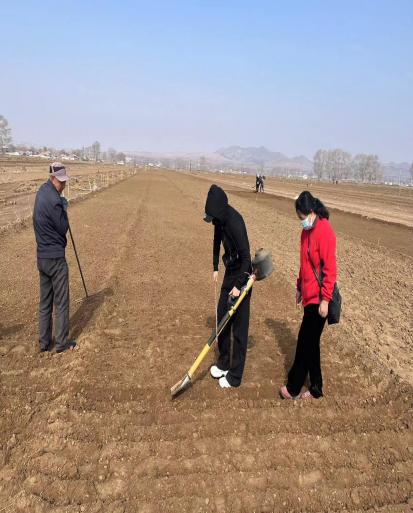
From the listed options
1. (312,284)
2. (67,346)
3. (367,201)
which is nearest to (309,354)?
(312,284)

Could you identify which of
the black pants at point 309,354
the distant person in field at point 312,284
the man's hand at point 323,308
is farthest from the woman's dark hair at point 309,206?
the black pants at point 309,354

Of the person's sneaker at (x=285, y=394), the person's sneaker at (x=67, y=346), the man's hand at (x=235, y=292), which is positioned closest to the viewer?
the man's hand at (x=235, y=292)

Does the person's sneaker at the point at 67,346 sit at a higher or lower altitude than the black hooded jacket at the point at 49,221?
lower

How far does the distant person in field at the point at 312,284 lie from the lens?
3738mm

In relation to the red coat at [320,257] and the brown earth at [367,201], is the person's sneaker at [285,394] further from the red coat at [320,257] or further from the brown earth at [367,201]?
the brown earth at [367,201]

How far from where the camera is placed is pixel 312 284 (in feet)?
12.9

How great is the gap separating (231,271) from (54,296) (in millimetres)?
2476

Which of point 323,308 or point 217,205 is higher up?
point 217,205

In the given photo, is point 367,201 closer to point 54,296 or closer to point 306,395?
point 306,395

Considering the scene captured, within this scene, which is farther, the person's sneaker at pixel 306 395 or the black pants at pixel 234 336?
the person's sneaker at pixel 306 395

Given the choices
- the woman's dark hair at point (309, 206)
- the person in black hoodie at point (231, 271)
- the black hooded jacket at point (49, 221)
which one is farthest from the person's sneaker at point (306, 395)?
the black hooded jacket at point (49, 221)

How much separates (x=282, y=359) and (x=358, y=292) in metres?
4.15

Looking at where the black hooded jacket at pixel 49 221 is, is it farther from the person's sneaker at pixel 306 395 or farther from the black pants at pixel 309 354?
the person's sneaker at pixel 306 395

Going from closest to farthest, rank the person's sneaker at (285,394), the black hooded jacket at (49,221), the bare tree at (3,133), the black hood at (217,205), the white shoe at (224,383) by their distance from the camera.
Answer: the black hood at (217,205) < the person's sneaker at (285,394) < the white shoe at (224,383) < the black hooded jacket at (49,221) < the bare tree at (3,133)
